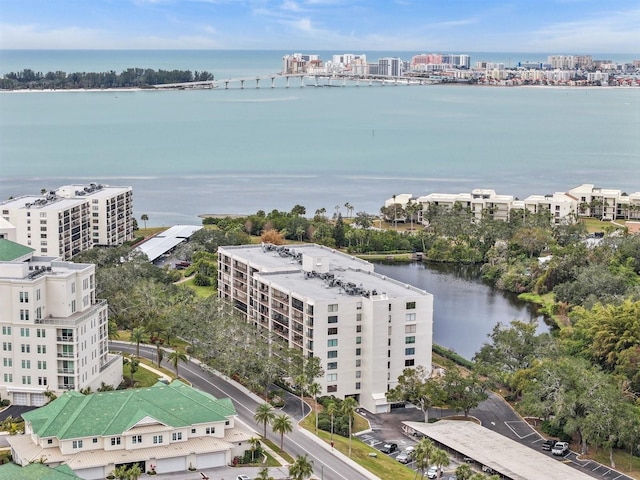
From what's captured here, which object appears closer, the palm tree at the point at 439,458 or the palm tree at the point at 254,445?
the palm tree at the point at 439,458

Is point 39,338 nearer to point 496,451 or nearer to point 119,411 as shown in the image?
point 119,411

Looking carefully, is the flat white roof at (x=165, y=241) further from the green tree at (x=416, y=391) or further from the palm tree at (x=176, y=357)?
the green tree at (x=416, y=391)

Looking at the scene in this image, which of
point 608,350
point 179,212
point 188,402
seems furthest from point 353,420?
point 179,212

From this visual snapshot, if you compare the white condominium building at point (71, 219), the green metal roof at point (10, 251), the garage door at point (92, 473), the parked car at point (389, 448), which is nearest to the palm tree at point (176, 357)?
the green metal roof at point (10, 251)

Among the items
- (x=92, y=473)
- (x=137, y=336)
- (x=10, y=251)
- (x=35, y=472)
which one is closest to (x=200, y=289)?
(x=137, y=336)

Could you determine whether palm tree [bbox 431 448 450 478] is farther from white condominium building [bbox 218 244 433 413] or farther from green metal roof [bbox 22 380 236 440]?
white condominium building [bbox 218 244 433 413]

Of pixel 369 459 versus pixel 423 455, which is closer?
pixel 423 455

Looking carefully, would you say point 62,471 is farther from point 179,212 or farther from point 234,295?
point 179,212
